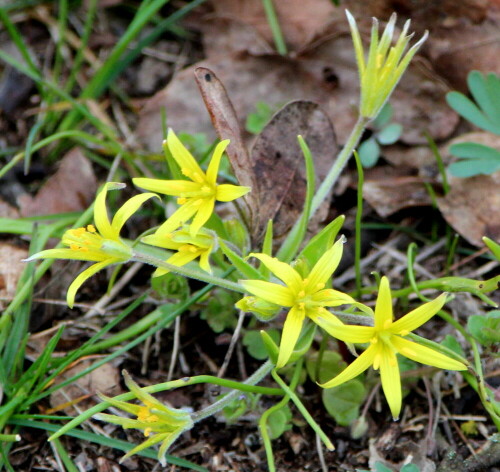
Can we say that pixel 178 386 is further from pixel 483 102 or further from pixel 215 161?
pixel 483 102

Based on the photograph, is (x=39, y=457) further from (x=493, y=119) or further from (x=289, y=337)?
(x=493, y=119)

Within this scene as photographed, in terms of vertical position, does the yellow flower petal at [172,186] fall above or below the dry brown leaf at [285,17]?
above

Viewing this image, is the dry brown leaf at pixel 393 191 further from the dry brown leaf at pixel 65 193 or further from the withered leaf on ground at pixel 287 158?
the dry brown leaf at pixel 65 193

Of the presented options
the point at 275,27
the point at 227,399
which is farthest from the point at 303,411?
the point at 275,27

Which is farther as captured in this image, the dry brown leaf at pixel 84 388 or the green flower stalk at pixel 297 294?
the dry brown leaf at pixel 84 388

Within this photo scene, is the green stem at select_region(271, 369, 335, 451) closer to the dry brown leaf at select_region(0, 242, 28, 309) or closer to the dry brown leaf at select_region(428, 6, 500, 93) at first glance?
the dry brown leaf at select_region(0, 242, 28, 309)

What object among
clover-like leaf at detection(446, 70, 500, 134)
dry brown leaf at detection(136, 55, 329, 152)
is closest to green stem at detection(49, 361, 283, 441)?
clover-like leaf at detection(446, 70, 500, 134)

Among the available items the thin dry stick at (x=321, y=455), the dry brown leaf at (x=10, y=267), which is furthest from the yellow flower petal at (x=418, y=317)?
the dry brown leaf at (x=10, y=267)
